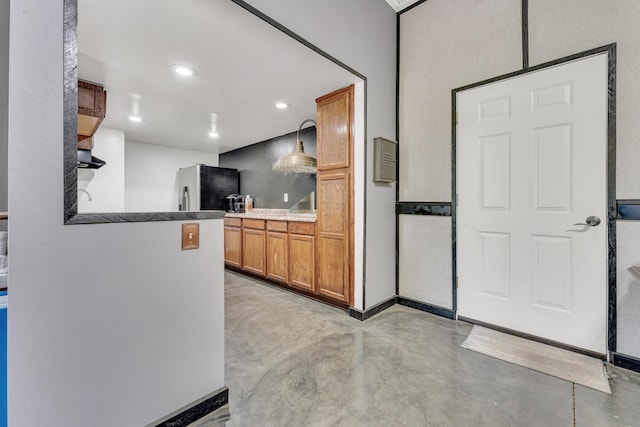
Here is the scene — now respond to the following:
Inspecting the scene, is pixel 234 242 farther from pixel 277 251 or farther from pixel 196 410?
pixel 196 410

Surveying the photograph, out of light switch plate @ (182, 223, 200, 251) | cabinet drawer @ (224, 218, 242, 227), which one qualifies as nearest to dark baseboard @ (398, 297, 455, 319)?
light switch plate @ (182, 223, 200, 251)

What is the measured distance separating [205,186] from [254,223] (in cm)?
194

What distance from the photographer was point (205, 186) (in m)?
5.32

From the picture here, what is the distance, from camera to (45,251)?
3.23ft

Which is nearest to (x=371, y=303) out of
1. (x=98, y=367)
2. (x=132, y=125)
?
(x=98, y=367)

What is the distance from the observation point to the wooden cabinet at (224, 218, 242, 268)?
427 cm

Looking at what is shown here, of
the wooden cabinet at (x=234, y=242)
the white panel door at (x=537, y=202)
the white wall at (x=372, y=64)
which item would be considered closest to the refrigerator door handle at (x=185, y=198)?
the wooden cabinet at (x=234, y=242)

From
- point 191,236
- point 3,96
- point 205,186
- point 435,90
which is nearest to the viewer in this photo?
point 191,236

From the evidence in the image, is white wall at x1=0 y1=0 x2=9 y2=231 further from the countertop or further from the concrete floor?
the concrete floor

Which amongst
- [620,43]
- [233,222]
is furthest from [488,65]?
[233,222]

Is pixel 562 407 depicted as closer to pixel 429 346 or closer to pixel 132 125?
pixel 429 346

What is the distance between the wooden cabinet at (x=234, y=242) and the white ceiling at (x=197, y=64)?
1520mm

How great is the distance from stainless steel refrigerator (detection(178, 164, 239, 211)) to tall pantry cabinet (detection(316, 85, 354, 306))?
319 centimetres

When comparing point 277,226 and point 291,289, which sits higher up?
point 277,226
